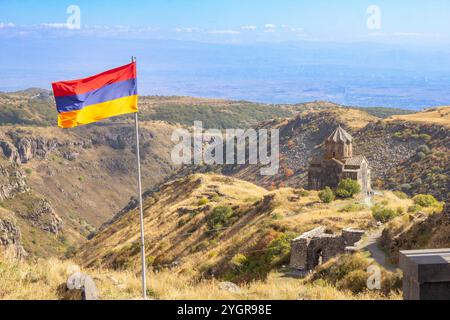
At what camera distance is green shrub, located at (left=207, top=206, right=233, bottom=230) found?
139 feet

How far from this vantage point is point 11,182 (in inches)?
4825

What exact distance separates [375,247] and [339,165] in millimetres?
24582

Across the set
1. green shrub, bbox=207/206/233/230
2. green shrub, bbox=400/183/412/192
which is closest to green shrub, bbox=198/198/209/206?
green shrub, bbox=207/206/233/230

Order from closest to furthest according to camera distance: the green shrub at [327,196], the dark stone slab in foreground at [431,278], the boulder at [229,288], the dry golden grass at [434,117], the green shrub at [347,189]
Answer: the dark stone slab in foreground at [431,278]
the boulder at [229,288]
the green shrub at [327,196]
the green shrub at [347,189]
the dry golden grass at [434,117]

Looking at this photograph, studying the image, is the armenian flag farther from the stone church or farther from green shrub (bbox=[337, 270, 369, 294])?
the stone church

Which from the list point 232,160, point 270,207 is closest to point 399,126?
point 232,160

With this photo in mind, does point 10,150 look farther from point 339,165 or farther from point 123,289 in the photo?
point 123,289

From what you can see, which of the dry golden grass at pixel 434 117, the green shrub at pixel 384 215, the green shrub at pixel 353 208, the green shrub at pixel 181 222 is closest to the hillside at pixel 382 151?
the dry golden grass at pixel 434 117

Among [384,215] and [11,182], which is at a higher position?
[384,215]

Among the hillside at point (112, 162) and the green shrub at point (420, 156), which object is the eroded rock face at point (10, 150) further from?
the green shrub at point (420, 156)

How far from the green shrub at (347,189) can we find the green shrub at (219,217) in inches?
316

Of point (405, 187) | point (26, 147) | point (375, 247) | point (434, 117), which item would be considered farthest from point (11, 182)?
point (375, 247)

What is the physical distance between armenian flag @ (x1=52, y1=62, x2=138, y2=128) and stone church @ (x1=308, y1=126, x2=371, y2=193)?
34262 millimetres

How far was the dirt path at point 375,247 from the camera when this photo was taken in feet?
63.1
